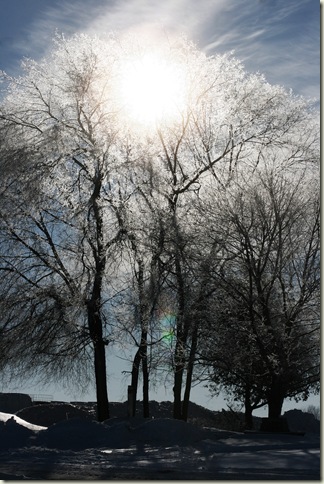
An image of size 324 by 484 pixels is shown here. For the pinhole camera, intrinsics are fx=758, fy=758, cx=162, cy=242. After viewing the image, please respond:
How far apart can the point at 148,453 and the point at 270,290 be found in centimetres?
906

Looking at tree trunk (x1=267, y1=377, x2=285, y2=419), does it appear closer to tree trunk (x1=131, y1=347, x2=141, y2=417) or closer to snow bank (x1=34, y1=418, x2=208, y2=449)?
tree trunk (x1=131, y1=347, x2=141, y2=417)

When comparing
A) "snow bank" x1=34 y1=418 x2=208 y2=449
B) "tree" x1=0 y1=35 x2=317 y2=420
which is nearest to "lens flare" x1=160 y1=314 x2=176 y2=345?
"tree" x1=0 y1=35 x2=317 y2=420

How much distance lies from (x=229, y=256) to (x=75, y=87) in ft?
26.1

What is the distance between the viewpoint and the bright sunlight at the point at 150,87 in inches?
989

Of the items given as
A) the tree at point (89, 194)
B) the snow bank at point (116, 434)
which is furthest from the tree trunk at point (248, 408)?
the snow bank at point (116, 434)

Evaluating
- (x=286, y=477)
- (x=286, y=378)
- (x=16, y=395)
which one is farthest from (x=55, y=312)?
(x=286, y=477)

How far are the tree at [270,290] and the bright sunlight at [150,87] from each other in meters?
4.60

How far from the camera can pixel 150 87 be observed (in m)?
25.3

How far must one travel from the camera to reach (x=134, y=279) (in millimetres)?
24922

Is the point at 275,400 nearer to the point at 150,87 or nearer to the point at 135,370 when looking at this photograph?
the point at 135,370

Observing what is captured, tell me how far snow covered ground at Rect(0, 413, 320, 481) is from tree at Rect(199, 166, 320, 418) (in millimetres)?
3633

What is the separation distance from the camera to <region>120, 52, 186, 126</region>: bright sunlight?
25109mm

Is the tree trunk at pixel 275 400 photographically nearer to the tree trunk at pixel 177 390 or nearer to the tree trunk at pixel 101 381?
the tree trunk at pixel 177 390

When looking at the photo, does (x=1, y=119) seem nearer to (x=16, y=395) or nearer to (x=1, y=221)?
(x=1, y=221)
